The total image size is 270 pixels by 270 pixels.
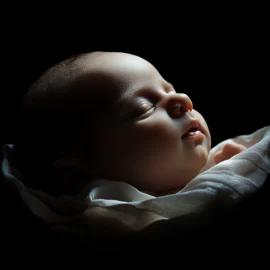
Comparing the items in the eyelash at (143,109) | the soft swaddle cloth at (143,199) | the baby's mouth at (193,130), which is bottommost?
the soft swaddle cloth at (143,199)

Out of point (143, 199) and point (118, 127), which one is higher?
point (118, 127)

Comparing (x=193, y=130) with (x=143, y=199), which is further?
(x=193, y=130)

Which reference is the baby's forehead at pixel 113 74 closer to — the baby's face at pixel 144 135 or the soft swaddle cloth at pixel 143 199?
the baby's face at pixel 144 135

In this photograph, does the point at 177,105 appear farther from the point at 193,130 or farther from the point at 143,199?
the point at 143,199

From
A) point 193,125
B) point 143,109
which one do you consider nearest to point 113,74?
point 143,109

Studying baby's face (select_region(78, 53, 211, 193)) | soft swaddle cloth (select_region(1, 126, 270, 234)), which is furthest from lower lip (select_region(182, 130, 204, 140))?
soft swaddle cloth (select_region(1, 126, 270, 234))

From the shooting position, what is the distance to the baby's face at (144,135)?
881 millimetres

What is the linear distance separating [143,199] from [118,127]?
16 centimetres

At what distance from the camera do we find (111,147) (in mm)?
885

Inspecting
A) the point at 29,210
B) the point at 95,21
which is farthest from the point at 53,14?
the point at 29,210

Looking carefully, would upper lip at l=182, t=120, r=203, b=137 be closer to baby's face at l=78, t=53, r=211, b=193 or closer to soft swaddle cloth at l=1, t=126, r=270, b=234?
baby's face at l=78, t=53, r=211, b=193

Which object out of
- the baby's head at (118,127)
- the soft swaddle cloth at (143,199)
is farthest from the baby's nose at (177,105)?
the soft swaddle cloth at (143,199)

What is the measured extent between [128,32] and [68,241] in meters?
0.69

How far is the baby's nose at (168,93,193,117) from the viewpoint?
0.93 metres
